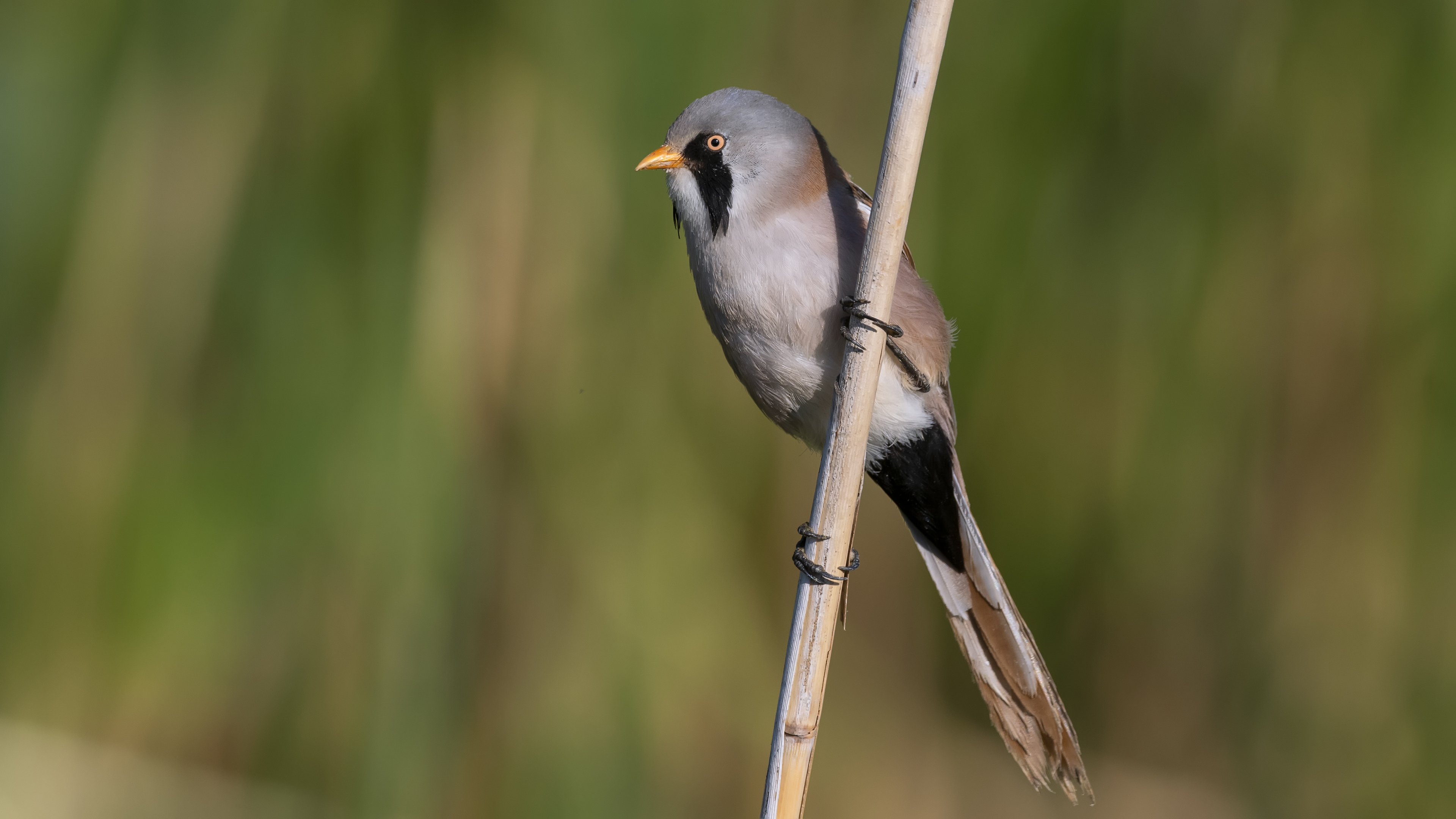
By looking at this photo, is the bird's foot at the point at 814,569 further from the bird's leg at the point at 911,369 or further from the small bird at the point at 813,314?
the bird's leg at the point at 911,369

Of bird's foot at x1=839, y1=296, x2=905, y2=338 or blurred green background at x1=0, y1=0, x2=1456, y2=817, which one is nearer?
bird's foot at x1=839, y1=296, x2=905, y2=338

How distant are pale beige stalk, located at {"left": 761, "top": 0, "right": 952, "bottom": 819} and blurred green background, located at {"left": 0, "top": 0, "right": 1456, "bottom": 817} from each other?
2.74 feet

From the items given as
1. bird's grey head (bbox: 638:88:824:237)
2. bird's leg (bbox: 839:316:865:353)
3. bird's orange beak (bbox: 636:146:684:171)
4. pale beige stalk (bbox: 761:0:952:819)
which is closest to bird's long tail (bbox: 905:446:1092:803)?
pale beige stalk (bbox: 761:0:952:819)

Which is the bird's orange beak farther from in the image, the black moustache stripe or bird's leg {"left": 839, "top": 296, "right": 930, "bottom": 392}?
bird's leg {"left": 839, "top": 296, "right": 930, "bottom": 392}

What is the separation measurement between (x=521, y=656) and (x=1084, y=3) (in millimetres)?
1945

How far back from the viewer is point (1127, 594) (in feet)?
8.55

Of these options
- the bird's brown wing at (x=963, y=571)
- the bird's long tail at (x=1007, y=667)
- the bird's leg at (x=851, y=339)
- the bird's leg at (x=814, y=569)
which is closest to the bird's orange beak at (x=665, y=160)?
the bird's brown wing at (x=963, y=571)

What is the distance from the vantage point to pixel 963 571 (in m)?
2.09

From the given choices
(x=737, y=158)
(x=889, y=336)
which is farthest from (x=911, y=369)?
(x=737, y=158)

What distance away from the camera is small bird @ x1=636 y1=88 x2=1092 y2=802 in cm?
190

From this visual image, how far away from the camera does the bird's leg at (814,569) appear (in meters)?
1.69

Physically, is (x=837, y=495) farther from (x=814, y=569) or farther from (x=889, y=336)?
(x=889, y=336)

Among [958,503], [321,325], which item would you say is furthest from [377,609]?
[958,503]

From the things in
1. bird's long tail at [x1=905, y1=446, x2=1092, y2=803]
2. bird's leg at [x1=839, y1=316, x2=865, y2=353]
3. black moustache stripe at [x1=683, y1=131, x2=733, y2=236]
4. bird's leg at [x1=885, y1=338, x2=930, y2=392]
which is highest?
black moustache stripe at [x1=683, y1=131, x2=733, y2=236]
